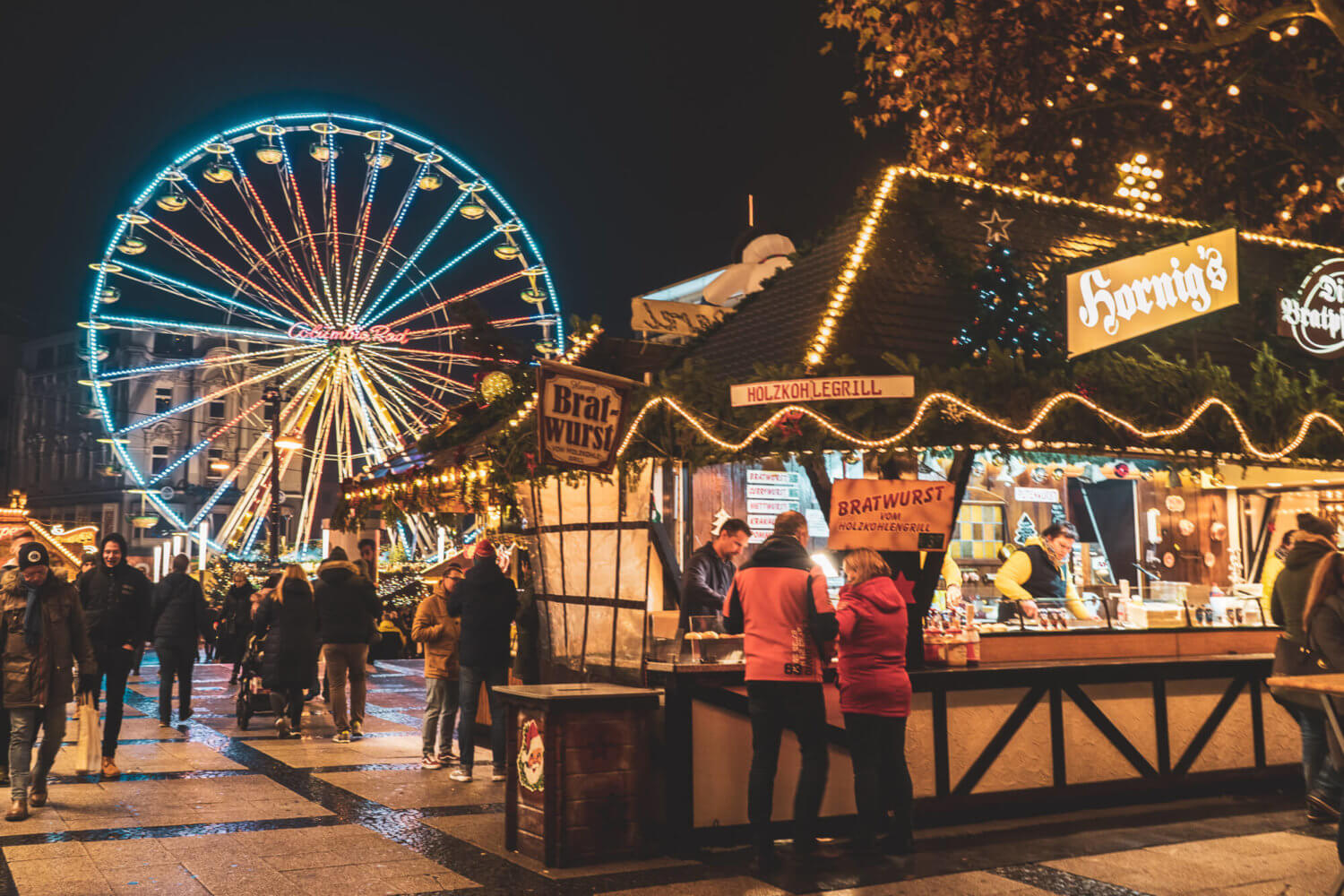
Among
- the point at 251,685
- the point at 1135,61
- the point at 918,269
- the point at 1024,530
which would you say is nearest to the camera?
the point at 918,269

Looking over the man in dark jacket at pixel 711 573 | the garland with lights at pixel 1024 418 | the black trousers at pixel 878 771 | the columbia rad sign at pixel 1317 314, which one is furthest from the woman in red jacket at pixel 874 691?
the columbia rad sign at pixel 1317 314

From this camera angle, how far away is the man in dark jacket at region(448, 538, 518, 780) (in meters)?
8.79

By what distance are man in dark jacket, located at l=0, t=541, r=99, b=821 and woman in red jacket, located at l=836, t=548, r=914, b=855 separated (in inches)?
193

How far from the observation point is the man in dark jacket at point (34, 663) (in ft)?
23.8

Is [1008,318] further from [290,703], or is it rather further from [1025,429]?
[290,703]

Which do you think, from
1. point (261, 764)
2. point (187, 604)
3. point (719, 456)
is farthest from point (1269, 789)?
point (187, 604)

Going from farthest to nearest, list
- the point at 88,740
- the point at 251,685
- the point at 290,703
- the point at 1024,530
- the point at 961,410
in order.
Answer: the point at 251,685
the point at 290,703
the point at 1024,530
the point at 88,740
the point at 961,410

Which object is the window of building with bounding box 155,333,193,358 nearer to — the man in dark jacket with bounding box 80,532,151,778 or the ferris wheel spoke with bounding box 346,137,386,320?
the ferris wheel spoke with bounding box 346,137,386,320

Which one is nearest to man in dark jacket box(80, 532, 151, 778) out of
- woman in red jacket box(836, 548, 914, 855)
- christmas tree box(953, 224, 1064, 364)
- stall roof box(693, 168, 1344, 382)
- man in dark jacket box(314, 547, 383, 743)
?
man in dark jacket box(314, 547, 383, 743)

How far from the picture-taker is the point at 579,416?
7195 millimetres

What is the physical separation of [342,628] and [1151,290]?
7.64m

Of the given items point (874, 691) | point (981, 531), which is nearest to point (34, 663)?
point (874, 691)

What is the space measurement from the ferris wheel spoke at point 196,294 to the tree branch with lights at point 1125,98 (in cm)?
1251

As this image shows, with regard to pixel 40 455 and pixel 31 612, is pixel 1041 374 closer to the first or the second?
pixel 31 612
